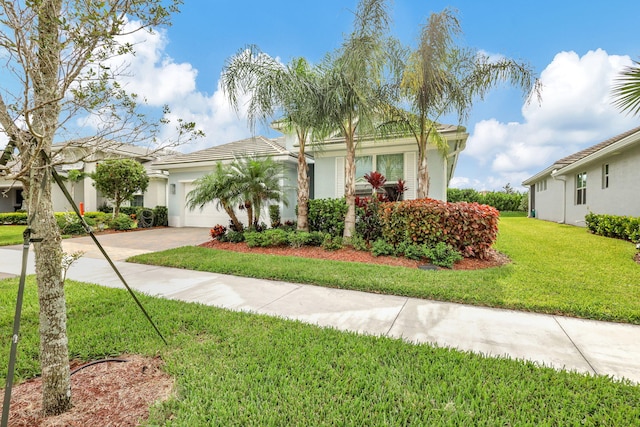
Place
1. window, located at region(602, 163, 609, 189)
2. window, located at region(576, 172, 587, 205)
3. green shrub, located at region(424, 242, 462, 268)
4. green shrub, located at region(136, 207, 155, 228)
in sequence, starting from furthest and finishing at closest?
green shrub, located at region(136, 207, 155, 228) → window, located at region(576, 172, 587, 205) → window, located at region(602, 163, 609, 189) → green shrub, located at region(424, 242, 462, 268)

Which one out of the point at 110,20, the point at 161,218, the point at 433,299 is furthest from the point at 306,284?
the point at 161,218

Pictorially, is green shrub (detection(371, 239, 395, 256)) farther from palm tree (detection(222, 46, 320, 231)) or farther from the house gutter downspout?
the house gutter downspout

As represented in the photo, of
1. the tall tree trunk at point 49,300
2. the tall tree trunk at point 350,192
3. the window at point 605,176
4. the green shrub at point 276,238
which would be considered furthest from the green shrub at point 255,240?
the window at point 605,176

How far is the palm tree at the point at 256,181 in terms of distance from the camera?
927cm

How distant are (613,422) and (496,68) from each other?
8.77 meters

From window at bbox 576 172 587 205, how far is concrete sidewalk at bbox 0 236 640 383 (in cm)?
1454

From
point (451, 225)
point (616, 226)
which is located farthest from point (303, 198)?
point (616, 226)

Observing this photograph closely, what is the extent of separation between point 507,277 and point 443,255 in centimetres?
140

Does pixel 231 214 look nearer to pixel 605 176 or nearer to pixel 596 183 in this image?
pixel 605 176

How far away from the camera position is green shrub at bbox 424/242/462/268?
655cm

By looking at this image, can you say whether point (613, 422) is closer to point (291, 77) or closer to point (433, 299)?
point (433, 299)

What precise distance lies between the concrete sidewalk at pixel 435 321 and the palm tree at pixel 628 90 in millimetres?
6949

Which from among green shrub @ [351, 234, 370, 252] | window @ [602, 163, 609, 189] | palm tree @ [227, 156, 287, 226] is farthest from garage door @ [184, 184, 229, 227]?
window @ [602, 163, 609, 189]

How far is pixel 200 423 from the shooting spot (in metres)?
2.00
